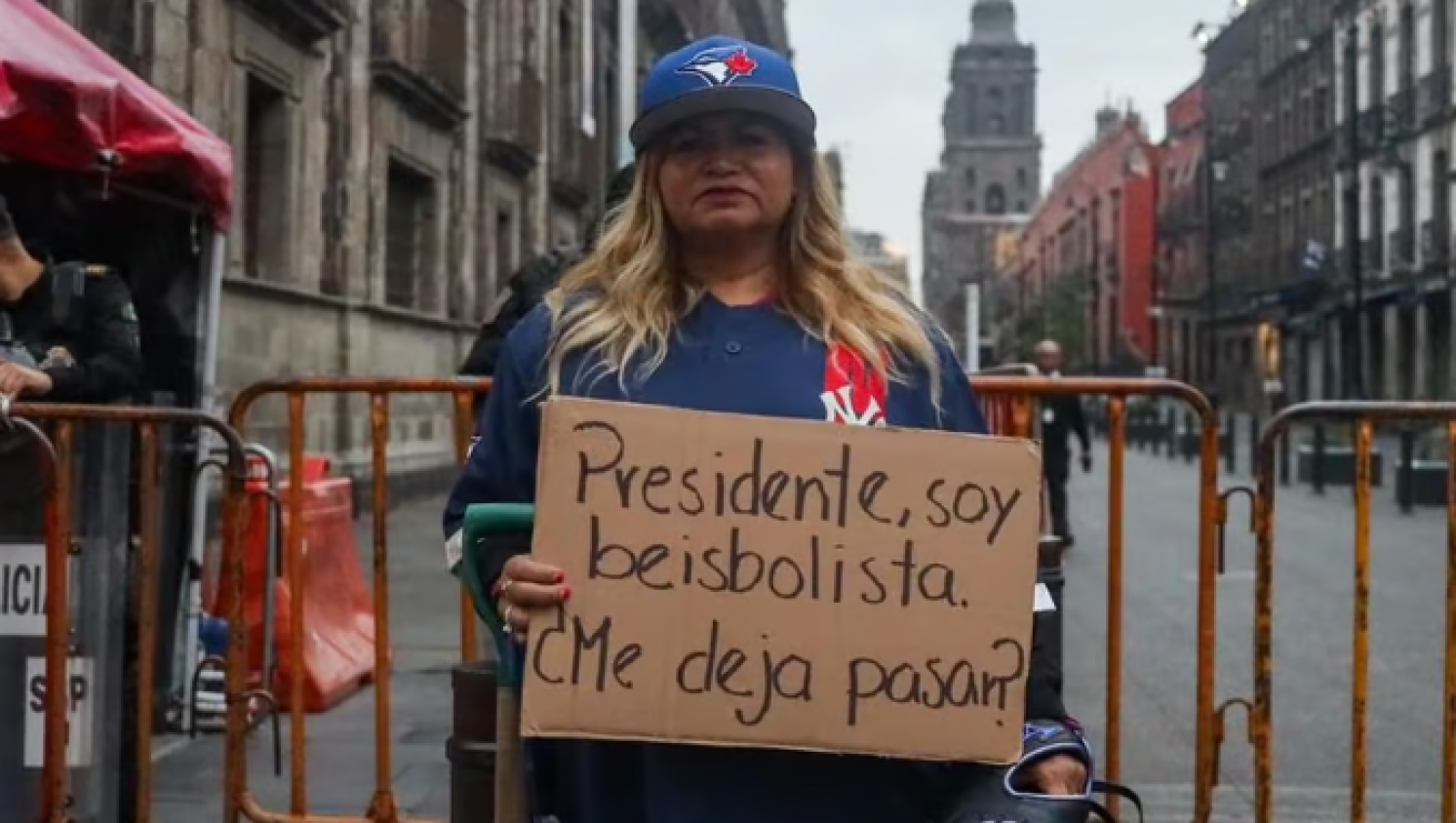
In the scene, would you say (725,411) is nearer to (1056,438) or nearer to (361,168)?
(1056,438)

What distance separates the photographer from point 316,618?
743cm

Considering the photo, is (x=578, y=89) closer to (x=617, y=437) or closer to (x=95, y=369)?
(x=95, y=369)

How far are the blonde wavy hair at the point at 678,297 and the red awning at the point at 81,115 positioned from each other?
3.45m

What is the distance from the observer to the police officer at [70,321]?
4984 millimetres

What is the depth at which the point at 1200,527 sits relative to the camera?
479 centimetres

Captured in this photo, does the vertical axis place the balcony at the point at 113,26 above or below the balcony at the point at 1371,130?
below

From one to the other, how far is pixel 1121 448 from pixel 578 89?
2281 centimetres

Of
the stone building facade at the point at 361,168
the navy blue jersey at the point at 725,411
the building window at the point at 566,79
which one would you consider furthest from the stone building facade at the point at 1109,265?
the navy blue jersey at the point at 725,411

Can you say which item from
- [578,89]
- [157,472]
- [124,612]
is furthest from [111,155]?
[578,89]

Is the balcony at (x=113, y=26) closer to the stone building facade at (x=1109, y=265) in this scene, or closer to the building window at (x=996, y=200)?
the stone building facade at (x=1109, y=265)

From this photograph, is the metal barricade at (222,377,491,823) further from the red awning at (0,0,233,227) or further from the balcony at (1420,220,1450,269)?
the balcony at (1420,220,1450,269)

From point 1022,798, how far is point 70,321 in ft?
12.0

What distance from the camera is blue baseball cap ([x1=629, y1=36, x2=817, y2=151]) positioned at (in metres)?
2.35

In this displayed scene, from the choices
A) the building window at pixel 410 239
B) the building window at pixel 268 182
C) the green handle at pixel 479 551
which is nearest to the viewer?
the green handle at pixel 479 551
